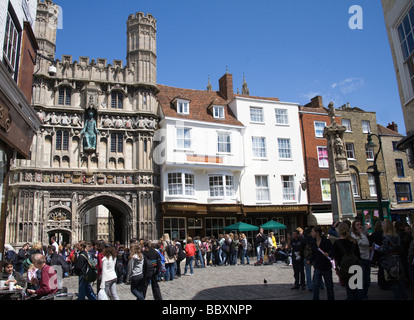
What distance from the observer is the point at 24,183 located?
22.0m

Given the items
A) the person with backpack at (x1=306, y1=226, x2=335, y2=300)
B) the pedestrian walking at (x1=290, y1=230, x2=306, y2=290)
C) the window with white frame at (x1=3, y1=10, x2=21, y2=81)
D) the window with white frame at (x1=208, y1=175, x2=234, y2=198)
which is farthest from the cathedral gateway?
the person with backpack at (x1=306, y1=226, x2=335, y2=300)

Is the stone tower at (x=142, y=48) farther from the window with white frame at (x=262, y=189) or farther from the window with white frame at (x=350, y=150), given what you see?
the window with white frame at (x=350, y=150)

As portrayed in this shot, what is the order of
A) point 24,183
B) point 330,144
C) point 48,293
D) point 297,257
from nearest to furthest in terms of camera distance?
point 48,293 < point 297,257 < point 330,144 < point 24,183

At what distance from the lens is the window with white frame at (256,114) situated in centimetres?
2927

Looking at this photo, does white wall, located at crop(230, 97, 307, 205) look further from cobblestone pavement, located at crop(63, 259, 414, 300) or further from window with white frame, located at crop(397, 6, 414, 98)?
window with white frame, located at crop(397, 6, 414, 98)

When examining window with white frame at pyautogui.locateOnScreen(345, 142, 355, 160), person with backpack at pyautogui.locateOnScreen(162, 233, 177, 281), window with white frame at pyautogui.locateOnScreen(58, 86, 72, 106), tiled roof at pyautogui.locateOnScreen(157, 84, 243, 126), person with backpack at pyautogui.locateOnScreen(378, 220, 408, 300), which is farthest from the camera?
window with white frame at pyautogui.locateOnScreen(345, 142, 355, 160)

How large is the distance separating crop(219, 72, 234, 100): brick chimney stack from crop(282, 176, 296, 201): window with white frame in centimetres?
859

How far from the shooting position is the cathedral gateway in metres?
22.3

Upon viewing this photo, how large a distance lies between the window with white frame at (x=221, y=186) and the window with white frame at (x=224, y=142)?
2.09m

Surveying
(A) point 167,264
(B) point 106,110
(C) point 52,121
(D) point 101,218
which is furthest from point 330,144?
(D) point 101,218

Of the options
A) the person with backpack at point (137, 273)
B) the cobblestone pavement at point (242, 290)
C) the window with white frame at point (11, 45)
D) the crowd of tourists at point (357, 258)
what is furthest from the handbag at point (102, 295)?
the window with white frame at point (11, 45)

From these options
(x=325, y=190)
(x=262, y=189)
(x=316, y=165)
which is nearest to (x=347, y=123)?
(x=316, y=165)

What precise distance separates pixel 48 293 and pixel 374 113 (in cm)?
3237
